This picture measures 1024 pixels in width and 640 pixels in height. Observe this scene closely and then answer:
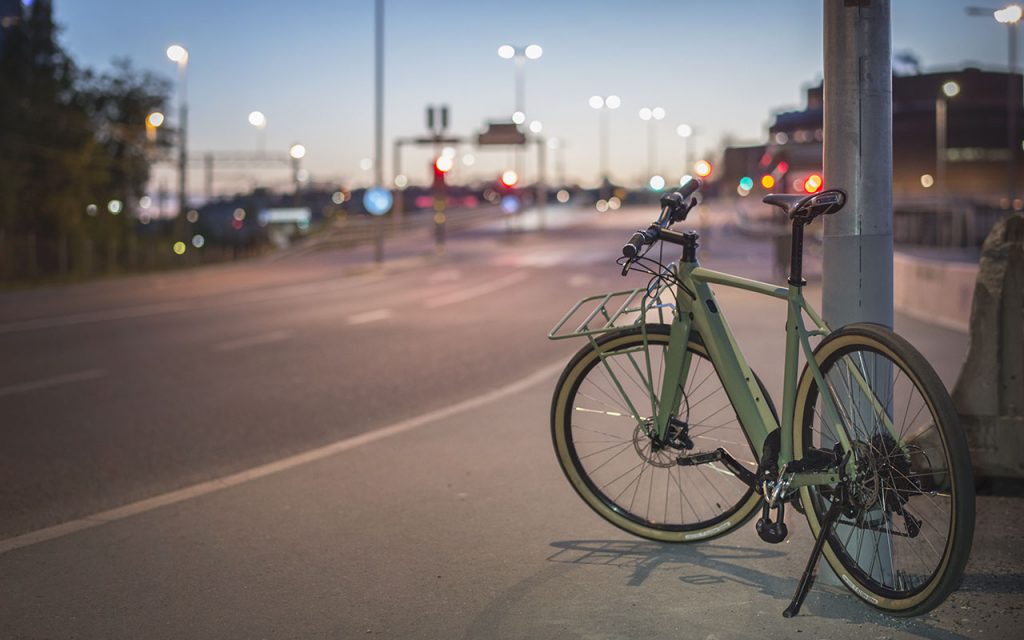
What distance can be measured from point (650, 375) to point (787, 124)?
409 ft

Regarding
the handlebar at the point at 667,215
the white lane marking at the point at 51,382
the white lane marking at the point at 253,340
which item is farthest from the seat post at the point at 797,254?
the white lane marking at the point at 253,340

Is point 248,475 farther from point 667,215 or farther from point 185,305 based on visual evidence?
point 185,305

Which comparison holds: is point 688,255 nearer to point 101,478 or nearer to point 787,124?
point 101,478

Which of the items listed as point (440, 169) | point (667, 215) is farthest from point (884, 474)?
point (440, 169)

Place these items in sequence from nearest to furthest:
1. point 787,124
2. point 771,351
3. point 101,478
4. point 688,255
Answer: point 688,255, point 101,478, point 771,351, point 787,124

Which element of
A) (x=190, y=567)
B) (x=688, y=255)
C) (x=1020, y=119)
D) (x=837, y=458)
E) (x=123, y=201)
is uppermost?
(x=1020, y=119)

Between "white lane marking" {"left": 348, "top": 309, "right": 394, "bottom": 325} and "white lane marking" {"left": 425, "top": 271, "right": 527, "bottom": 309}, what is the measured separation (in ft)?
4.16

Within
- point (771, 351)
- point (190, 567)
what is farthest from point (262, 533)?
point (771, 351)

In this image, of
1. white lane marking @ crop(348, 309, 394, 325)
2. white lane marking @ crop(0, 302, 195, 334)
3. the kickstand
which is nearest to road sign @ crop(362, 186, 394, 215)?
white lane marking @ crop(0, 302, 195, 334)

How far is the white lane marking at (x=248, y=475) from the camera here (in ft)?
18.3

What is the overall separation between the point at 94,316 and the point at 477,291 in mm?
8016

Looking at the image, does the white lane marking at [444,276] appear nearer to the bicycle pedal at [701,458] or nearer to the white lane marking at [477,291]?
the white lane marking at [477,291]

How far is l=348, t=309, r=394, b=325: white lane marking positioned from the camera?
17797mm

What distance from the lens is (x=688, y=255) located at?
15.2 feet
